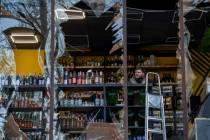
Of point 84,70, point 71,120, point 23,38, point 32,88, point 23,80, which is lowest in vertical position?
point 71,120

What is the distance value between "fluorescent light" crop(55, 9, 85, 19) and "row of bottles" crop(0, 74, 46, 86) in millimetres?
1179

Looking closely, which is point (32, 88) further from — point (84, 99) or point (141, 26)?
point (141, 26)

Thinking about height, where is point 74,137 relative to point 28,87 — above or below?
below

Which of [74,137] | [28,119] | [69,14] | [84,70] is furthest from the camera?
[84,70]

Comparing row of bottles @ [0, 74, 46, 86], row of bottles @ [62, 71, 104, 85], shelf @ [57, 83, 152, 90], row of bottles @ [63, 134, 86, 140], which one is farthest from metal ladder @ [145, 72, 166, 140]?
row of bottles @ [0, 74, 46, 86]


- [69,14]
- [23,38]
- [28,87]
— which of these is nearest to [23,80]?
[28,87]

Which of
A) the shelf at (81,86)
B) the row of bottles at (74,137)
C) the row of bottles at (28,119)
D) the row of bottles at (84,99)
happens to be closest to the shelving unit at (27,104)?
the row of bottles at (28,119)

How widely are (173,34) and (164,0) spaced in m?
1.66

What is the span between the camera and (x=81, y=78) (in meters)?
9.57

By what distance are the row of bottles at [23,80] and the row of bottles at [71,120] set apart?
26.8 inches

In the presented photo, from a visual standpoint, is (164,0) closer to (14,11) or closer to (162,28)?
(162,28)

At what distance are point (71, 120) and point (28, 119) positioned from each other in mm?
744

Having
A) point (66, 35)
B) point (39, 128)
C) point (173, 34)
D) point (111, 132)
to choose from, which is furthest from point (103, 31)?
point (111, 132)

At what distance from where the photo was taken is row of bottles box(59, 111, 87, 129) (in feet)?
29.7
